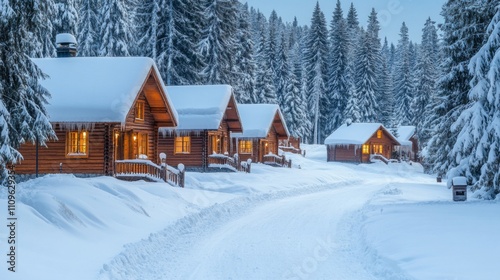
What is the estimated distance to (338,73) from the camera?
259 ft

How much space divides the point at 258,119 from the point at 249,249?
35.1m

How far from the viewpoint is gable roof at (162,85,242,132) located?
1323 inches

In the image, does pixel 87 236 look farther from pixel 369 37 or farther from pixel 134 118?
pixel 369 37

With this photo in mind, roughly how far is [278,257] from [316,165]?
44679 millimetres

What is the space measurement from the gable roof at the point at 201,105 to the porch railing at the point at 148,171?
8.70 m

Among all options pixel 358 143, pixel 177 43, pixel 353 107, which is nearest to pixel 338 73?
pixel 353 107

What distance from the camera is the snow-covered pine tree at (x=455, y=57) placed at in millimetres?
24141

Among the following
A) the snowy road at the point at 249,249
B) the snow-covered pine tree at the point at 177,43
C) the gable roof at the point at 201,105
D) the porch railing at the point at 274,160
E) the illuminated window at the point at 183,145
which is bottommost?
the snowy road at the point at 249,249

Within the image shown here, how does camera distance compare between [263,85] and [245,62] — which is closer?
[245,62]

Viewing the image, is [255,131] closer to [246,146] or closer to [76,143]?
[246,146]

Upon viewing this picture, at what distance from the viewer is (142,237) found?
12289 mm

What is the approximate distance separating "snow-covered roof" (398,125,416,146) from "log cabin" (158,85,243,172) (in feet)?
133

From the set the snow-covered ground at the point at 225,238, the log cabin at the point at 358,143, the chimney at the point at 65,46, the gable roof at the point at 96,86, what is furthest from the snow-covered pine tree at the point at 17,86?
the log cabin at the point at 358,143

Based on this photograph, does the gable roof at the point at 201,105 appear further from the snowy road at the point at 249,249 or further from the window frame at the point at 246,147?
the snowy road at the point at 249,249
